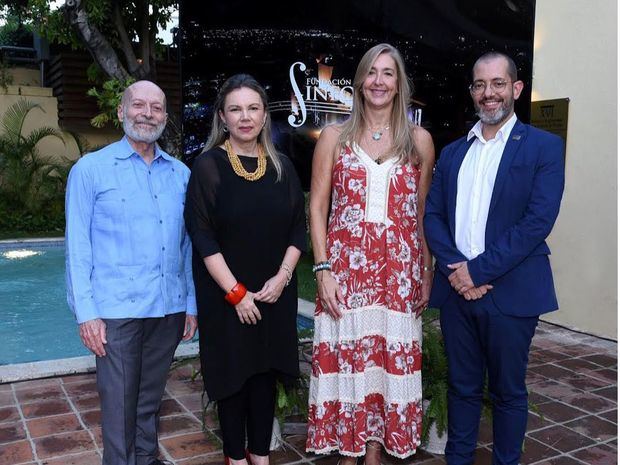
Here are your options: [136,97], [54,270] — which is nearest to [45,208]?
[54,270]

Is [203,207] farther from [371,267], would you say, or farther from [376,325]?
[376,325]

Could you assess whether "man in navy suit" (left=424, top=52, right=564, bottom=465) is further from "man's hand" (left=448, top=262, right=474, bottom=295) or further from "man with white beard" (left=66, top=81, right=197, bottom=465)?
"man with white beard" (left=66, top=81, right=197, bottom=465)

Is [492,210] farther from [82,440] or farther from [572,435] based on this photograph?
[82,440]

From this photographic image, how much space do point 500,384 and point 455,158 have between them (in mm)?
907

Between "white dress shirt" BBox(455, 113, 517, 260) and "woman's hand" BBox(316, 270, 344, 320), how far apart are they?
0.52m

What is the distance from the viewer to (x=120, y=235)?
2219 mm

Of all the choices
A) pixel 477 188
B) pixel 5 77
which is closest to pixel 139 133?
pixel 477 188

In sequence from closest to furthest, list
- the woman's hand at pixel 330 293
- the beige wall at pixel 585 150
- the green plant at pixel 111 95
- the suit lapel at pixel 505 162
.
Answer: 1. the suit lapel at pixel 505 162
2. the woman's hand at pixel 330 293
3. the beige wall at pixel 585 150
4. the green plant at pixel 111 95

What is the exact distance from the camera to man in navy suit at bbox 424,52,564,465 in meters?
2.25

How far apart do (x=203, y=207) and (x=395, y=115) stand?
886mm

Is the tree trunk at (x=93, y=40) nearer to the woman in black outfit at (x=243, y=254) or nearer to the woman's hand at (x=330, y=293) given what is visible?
the woman in black outfit at (x=243, y=254)

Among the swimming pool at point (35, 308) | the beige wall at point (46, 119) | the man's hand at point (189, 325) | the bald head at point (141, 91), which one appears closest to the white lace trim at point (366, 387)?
the man's hand at point (189, 325)

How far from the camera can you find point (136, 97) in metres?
2.27

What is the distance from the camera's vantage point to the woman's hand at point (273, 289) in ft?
7.58
